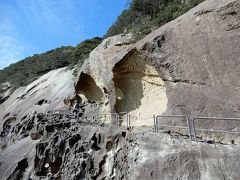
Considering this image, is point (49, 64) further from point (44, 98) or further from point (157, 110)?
point (157, 110)

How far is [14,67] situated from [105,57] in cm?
5173

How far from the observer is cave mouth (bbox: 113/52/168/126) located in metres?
15.4

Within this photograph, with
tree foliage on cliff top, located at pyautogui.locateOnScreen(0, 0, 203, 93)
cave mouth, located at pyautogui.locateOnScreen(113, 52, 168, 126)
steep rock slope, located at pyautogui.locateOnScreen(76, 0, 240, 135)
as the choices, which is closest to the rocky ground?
steep rock slope, located at pyautogui.locateOnScreen(76, 0, 240, 135)

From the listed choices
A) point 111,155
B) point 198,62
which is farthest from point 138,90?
point 111,155

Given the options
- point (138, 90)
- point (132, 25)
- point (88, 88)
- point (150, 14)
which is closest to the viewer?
point (138, 90)

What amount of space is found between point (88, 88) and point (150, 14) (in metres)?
10.4

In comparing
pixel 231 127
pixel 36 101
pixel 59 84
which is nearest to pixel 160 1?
pixel 59 84

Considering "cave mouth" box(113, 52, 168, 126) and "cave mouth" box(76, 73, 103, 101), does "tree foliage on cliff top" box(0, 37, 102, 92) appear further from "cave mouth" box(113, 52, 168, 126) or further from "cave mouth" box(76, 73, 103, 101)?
"cave mouth" box(113, 52, 168, 126)

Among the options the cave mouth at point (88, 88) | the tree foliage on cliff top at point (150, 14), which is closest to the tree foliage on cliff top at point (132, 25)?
the tree foliage on cliff top at point (150, 14)

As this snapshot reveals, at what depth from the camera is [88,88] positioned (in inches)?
909

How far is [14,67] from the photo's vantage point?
211 ft

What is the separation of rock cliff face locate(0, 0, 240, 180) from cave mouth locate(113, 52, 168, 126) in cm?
6

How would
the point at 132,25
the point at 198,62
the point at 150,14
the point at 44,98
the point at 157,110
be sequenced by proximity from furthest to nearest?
the point at 132,25 < the point at 44,98 < the point at 150,14 < the point at 157,110 < the point at 198,62

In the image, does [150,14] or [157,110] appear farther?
[150,14]
